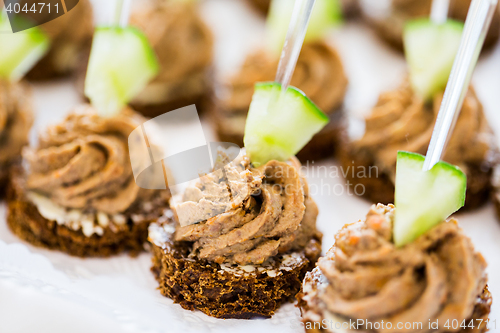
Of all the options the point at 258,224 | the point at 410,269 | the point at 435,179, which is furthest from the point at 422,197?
the point at 258,224

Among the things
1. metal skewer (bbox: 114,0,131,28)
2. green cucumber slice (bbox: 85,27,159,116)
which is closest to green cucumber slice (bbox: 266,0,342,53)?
green cucumber slice (bbox: 85,27,159,116)

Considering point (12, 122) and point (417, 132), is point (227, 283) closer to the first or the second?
point (417, 132)

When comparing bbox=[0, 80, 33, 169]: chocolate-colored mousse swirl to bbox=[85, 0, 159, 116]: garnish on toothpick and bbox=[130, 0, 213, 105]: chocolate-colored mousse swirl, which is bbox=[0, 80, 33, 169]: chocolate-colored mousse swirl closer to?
bbox=[85, 0, 159, 116]: garnish on toothpick

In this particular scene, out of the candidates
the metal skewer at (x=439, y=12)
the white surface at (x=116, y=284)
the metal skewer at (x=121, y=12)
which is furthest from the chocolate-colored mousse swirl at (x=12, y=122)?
the metal skewer at (x=439, y=12)

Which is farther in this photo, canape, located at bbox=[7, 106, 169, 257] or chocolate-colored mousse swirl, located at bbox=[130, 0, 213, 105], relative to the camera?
chocolate-colored mousse swirl, located at bbox=[130, 0, 213, 105]

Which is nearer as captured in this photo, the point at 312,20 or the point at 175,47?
the point at 312,20

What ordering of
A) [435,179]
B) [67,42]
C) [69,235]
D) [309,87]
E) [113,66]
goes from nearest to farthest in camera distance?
1. [435,179]
2. [69,235]
3. [113,66]
4. [309,87]
5. [67,42]

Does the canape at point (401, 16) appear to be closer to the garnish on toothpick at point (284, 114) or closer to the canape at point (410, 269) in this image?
the garnish on toothpick at point (284, 114)
